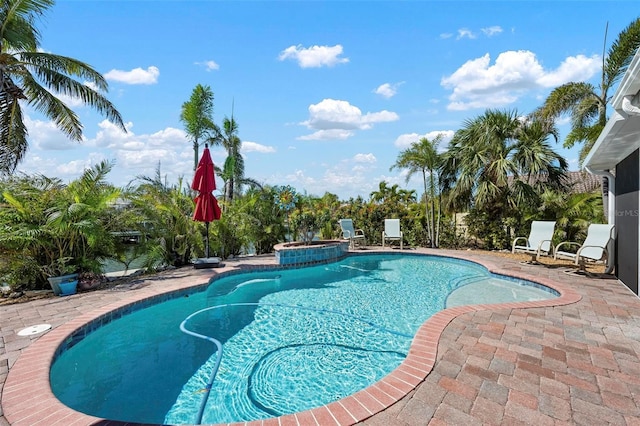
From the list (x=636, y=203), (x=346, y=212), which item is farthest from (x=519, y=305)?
(x=346, y=212)

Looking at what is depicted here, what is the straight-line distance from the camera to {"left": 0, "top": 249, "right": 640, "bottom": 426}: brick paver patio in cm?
254

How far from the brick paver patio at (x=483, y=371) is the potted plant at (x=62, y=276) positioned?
2.83 feet

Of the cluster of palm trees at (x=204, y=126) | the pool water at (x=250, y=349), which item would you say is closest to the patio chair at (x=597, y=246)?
the pool water at (x=250, y=349)

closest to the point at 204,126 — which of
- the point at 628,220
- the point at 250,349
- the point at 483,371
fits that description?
the point at 250,349

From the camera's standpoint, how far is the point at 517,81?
1270 cm

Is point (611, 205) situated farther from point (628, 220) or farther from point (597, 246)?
point (628, 220)

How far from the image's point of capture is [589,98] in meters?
12.6

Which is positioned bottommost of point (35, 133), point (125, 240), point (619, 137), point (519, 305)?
point (519, 305)

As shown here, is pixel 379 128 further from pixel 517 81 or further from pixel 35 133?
pixel 35 133

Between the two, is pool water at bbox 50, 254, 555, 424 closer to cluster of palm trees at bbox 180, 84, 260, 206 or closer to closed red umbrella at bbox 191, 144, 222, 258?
closed red umbrella at bbox 191, 144, 222, 258

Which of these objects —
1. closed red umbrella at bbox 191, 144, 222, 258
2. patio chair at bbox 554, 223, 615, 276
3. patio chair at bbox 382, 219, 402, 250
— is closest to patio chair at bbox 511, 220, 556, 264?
patio chair at bbox 554, 223, 615, 276

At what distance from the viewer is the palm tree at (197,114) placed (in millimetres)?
20000

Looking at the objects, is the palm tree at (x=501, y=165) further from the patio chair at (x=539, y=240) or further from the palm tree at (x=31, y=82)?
the palm tree at (x=31, y=82)

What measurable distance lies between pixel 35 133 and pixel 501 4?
14.5 metres
